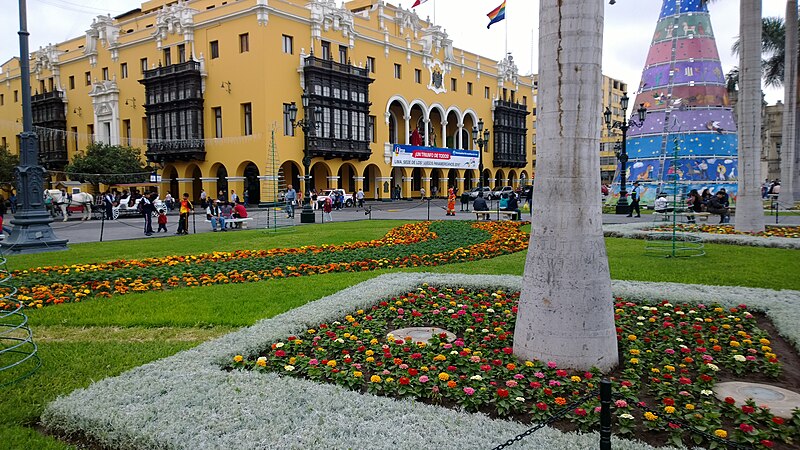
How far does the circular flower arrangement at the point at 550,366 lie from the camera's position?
354cm

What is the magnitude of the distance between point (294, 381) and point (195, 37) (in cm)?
4056

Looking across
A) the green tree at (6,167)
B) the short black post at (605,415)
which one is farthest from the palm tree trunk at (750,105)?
the green tree at (6,167)

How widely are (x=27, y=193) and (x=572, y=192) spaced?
14860mm

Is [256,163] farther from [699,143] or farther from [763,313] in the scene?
[763,313]

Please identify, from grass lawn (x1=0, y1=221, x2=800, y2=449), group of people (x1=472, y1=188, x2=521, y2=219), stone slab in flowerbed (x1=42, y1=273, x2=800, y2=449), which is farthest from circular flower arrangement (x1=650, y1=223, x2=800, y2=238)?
stone slab in flowerbed (x1=42, y1=273, x2=800, y2=449)

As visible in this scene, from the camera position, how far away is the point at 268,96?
3588 centimetres

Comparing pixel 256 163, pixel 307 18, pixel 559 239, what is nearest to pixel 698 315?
pixel 559 239

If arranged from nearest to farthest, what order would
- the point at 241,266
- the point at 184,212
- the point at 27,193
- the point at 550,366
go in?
the point at 550,366
the point at 241,266
the point at 27,193
the point at 184,212

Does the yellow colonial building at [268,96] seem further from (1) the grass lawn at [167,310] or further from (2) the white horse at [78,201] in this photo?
(1) the grass lawn at [167,310]

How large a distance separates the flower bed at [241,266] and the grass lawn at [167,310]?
58 cm

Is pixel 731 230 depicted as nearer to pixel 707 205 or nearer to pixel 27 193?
pixel 707 205

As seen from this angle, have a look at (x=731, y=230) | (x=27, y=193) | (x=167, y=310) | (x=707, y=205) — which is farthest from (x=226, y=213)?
(x=707, y=205)

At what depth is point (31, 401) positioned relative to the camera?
13.9 ft

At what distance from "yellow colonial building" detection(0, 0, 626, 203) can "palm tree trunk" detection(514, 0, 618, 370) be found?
20.5 m
